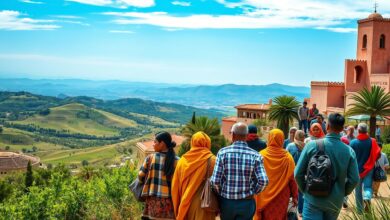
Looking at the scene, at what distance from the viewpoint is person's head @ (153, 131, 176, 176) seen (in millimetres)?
6270

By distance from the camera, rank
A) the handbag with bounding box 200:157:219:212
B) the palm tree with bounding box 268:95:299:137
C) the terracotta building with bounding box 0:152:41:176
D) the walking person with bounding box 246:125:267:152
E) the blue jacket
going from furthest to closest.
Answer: the terracotta building with bounding box 0:152:41:176 → the palm tree with bounding box 268:95:299:137 → the blue jacket → the walking person with bounding box 246:125:267:152 → the handbag with bounding box 200:157:219:212

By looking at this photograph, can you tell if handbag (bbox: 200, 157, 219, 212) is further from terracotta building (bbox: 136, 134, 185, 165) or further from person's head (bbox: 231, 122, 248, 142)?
terracotta building (bbox: 136, 134, 185, 165)

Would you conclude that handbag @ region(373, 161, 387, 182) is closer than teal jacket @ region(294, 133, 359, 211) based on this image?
No

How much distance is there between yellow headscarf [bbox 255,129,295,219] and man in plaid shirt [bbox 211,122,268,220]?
980mm

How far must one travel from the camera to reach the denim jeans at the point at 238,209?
574 cm

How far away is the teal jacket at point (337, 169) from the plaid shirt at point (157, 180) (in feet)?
5.78

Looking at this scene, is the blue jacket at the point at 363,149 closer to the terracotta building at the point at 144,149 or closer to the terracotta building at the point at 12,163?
the terracotta building at the point at 144,149

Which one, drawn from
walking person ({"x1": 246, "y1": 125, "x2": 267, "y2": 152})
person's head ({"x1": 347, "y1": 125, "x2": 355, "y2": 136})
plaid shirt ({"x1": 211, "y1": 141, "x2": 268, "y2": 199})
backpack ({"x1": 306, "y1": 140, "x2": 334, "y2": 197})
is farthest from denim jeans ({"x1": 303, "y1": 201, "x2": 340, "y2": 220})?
person's head ({"x1": 347, "y1": 125, "x2": 355, "y2": 136})

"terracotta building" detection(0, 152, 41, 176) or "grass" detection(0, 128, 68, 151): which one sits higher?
"terracotta building" detection(0, 152, 41, 176)

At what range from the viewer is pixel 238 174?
5.74m

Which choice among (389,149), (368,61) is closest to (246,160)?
(389,149)

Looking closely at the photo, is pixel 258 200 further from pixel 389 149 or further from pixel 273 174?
pixel 389 149

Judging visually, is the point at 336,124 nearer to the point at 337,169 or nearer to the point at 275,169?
the point at 337,169

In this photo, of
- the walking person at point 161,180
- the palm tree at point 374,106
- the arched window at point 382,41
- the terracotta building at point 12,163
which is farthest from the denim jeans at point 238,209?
the terracotta building at point 12,163
